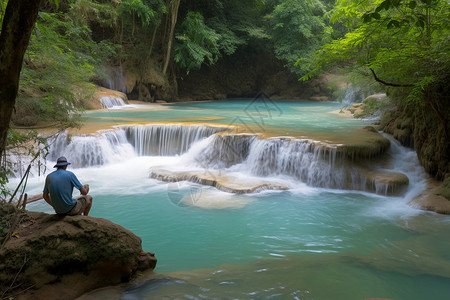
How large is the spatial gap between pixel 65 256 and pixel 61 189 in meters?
0.78

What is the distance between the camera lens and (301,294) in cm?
397

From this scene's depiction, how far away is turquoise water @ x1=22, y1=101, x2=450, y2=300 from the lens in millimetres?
4188

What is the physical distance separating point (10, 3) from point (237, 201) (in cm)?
580

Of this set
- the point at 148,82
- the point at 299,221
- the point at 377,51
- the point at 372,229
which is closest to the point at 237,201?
the point at 299,221

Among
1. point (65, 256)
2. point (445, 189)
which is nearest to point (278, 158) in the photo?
point (445, 189)

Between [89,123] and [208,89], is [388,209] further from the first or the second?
[208,89]

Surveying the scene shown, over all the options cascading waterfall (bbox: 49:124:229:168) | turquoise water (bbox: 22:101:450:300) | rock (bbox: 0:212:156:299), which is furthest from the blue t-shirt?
cascading waterfall (bbox: 49:124:229:168)

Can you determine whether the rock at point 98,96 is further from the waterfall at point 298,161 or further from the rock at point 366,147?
the rock at point 366,147

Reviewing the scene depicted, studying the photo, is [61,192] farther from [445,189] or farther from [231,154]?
[445,189]

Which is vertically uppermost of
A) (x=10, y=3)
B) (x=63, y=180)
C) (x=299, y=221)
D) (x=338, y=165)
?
(x=10, y=3)

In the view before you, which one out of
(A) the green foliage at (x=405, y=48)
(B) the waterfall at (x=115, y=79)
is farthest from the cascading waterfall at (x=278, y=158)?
(B) the waterfall at (x=115, y=79)

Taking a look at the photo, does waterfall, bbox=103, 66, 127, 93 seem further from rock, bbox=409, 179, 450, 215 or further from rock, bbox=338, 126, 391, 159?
rock, bbox=409, 179, 450, 215

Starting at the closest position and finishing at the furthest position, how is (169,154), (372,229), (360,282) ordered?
1. (360,282)
2. (372,229)
3. (169,154)

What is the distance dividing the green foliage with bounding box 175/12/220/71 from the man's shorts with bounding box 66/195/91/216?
63.3 feet
